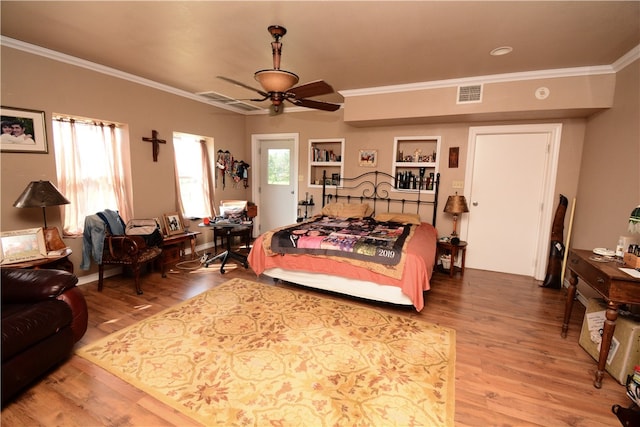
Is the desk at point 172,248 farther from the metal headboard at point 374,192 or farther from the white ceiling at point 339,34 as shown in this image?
the metal headboard at point 374,192

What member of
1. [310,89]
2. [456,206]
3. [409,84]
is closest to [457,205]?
[456,206]

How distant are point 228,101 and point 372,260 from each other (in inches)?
153

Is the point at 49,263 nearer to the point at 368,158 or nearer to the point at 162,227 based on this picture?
the point at 162,227

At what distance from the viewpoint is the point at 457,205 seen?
4.09 meters

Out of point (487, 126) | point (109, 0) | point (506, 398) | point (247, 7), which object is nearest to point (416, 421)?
point (506, 398)

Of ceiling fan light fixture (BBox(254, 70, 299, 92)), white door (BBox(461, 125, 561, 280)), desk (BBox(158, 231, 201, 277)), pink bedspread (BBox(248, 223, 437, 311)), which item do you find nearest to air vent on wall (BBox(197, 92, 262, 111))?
desk (BBox(158, 231, 201, 277))

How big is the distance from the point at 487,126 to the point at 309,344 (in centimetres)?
380

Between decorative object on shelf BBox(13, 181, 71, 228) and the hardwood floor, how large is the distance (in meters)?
1.10

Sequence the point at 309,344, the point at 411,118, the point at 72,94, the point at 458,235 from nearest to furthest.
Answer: the point at 309,344, the point at 72,94, the point at 411,118, the point at 458,235

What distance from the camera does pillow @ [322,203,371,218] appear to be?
15.0 feet

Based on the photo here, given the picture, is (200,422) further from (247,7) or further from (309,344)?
(247,7)

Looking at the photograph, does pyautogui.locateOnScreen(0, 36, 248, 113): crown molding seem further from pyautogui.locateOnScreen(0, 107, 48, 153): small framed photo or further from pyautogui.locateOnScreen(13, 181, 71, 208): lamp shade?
pyautogui.locateOnScreen(13, 181, 71, 208): lamp shade

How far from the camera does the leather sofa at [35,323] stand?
1.69 meters

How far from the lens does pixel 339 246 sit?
10.1ft
